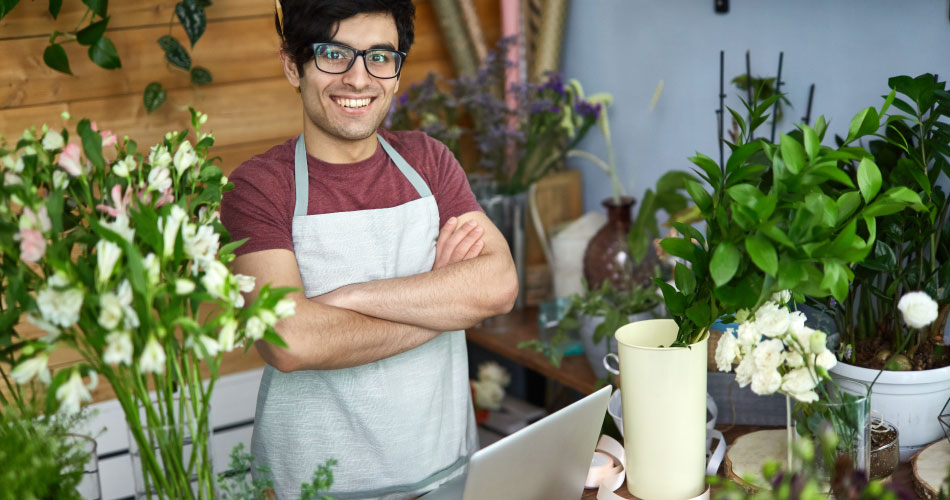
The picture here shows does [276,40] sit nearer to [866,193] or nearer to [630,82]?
[630,82]

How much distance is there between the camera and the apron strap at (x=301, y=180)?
5.28 feet

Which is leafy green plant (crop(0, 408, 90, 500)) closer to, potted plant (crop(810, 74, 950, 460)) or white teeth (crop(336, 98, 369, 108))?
white teeth (crop(336, 98, 369, 108))

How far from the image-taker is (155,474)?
38.7 inches

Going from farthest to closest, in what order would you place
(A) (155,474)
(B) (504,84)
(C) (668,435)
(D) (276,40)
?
Answer: (B) (504,84) → (D) (276,40) → (C) (668,435) → (A) (155,474)

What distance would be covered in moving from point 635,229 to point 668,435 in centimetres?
111

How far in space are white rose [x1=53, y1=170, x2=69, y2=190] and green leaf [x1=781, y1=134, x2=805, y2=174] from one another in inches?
33.5

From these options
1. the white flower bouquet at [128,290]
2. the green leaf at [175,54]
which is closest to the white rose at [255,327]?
the white flower bouquet at [128,290]

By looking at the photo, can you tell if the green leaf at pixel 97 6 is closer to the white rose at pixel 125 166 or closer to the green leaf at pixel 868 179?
the white rose at pixel 125 166

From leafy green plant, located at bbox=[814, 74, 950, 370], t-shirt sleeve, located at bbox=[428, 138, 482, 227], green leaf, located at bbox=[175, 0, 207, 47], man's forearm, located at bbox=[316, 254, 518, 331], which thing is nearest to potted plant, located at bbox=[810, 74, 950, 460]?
leafy green plant, located at bbox=[814, 74, 950, 370]

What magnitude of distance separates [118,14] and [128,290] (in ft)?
5.56

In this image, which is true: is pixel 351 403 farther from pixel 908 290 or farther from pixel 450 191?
pixel 908 290

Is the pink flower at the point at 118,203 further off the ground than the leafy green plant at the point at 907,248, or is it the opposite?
the pink flower at the point at 118,203

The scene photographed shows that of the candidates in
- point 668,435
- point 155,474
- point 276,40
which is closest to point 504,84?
point 276,40

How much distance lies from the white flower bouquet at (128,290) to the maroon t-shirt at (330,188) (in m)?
0.47
